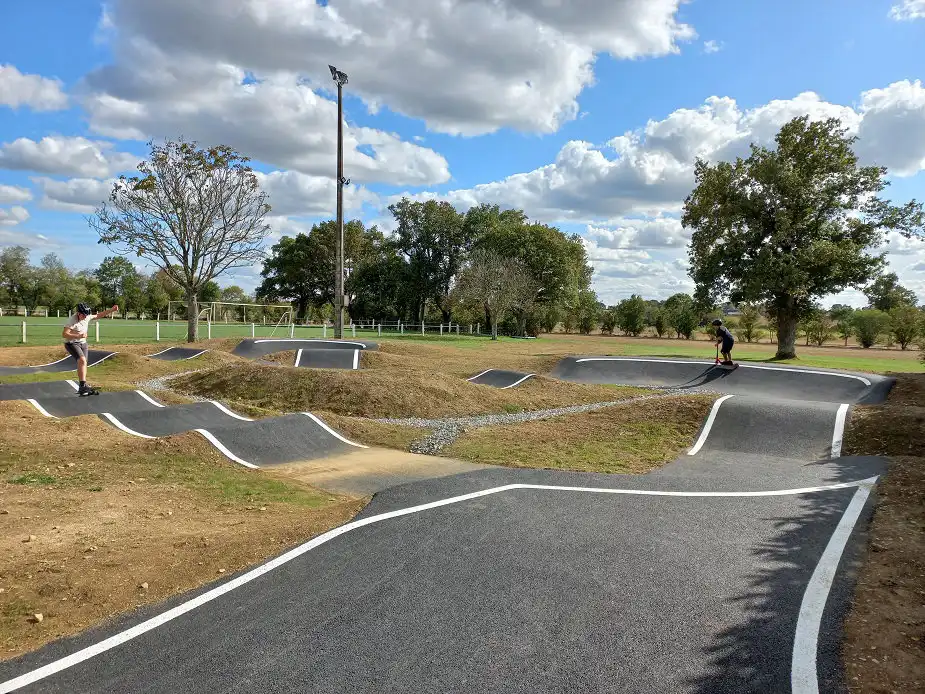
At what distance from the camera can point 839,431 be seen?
1105 cm

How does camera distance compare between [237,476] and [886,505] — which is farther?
[237,476]

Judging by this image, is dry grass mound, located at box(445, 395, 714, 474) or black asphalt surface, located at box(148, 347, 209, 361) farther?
black asphalt surface, located at box(148, 347, 209, 361)

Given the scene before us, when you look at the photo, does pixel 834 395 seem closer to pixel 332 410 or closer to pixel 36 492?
pixel 332 410

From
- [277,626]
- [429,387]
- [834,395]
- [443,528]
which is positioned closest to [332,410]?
[429,387]

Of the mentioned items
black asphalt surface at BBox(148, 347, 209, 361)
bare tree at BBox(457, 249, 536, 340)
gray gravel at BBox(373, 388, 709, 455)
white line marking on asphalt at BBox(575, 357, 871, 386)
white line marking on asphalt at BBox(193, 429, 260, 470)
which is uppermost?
bare tree at BBox(457, 249, 536, 340)

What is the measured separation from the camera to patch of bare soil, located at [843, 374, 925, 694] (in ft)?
10.8

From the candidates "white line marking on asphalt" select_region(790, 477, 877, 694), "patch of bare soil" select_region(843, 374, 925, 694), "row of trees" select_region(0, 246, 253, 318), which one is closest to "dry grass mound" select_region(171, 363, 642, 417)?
"patch of bare soil" select_region(843, 374, 925, 694)

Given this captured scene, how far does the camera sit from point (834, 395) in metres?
16.3

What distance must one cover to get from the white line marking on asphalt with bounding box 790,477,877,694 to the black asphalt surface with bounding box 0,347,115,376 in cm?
2168

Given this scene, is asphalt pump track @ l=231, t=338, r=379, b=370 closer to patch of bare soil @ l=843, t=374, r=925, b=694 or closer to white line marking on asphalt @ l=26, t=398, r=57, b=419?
white line marking on asphalt @ l=26, t=398, r=57, b=419

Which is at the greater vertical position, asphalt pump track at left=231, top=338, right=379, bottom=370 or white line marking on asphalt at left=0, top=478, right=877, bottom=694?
asphalt pump track at left=231, top=338, right=379, bottom=370

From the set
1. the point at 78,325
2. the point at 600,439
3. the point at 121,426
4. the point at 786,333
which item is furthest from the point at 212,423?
the point at 786,333

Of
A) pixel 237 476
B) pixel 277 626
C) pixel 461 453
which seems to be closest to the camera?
pixel 277 626

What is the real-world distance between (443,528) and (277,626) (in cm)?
208
